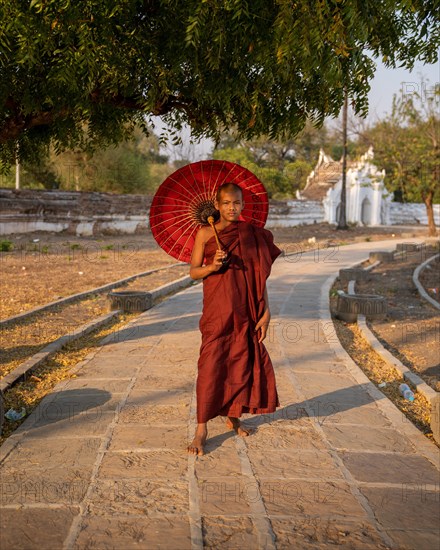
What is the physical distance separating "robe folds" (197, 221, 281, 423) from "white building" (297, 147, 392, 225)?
3777 cm

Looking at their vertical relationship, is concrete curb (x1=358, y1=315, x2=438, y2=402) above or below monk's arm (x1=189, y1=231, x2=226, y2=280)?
below

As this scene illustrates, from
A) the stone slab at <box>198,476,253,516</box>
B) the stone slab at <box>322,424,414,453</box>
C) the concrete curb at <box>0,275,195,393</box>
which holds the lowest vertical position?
the stone slab at <box>322,424,414,453</box>

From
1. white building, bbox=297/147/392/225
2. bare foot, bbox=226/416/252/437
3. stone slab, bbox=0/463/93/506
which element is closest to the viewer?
stone slab, bbox=0/463/93/506

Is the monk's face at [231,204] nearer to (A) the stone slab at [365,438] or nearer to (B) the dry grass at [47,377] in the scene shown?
(A) the stone slab at [365,438]

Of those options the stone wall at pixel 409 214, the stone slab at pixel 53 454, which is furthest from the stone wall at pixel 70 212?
the stone wall at pixel 409 214

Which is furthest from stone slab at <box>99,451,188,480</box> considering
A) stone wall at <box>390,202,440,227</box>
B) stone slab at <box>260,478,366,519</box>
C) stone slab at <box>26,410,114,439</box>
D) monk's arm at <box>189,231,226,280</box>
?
stone wall at <box>390,202,440,227</box>

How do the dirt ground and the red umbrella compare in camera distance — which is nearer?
the red umbrella

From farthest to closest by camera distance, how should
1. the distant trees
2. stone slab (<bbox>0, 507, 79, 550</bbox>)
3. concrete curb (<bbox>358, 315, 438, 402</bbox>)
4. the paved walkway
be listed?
the distant trees → concrete curb (<bbox>358, 315, 438, 402</bbox>) → the paved walkway → stone slab (<bbox>0, 507, 79, 550</bbox>)

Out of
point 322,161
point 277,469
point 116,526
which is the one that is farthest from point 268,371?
point 322,161

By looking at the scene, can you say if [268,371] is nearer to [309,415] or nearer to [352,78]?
[309,415]

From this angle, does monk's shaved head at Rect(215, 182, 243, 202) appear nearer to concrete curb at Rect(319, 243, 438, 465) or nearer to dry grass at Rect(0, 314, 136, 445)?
concrete curb at Rect(319, 243, 438, 465)

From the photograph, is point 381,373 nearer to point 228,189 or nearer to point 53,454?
point 228,189

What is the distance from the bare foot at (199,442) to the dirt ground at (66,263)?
5929mm

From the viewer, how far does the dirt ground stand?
39.1 feet
